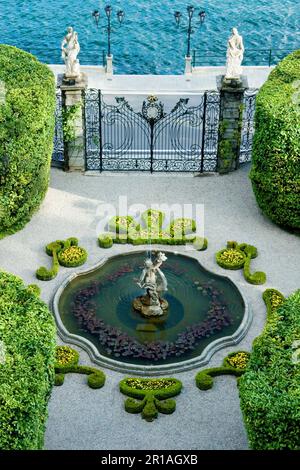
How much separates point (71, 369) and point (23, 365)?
5126mm

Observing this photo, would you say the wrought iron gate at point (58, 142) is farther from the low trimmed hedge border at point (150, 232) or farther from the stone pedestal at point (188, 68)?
the stone pedestal at point (188, 68)

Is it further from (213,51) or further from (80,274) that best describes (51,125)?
(213,51)

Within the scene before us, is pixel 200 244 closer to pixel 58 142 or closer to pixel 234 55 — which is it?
pixel 234 55

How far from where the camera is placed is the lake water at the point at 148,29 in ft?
201

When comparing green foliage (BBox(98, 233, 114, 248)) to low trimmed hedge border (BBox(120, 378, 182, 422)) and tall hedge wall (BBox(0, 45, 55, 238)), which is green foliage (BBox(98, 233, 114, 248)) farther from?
low trimmed hedge border (BBox(120, 378, 182, 422))

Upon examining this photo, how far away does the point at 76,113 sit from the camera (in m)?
34.8

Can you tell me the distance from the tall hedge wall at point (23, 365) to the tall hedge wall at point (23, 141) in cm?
818

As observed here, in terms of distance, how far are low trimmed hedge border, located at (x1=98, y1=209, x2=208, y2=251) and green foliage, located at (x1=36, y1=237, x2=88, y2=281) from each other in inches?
43.1

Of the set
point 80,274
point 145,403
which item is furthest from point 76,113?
point 145,403

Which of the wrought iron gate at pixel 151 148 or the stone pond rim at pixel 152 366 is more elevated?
the wrought iron gate at pixel 151 148

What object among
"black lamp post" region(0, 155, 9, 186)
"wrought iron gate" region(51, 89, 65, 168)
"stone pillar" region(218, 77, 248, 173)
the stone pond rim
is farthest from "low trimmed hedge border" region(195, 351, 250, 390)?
"wrought iron gate" region(51, 89, 65, 168)

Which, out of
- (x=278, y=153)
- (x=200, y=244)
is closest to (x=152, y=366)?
(x=200, y=244)

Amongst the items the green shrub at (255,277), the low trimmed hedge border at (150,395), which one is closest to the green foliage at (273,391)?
the low trimmed hedge border at (150,395)
